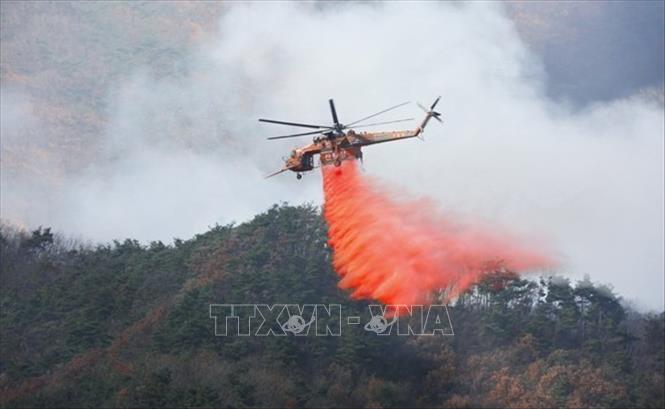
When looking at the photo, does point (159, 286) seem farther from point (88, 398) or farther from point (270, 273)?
point (88, 398)

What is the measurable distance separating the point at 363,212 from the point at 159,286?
39019mm

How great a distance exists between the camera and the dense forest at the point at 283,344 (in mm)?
87250

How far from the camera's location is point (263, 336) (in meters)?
93.4

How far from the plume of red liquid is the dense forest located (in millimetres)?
13159

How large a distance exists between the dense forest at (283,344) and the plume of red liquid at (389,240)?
1316 centimetres

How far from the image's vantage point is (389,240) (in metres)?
74.4

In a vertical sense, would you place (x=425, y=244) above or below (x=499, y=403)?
above

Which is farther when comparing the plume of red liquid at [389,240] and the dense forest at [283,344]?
the dense forest at [283,344]

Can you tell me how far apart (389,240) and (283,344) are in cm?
2063

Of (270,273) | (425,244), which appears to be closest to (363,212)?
(425,244)

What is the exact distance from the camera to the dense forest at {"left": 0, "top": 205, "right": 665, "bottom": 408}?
87.2m

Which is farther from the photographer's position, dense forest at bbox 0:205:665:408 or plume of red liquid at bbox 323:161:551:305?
dense forest at bbox 0:205:665:408

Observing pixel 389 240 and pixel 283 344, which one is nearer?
pixel 389 240

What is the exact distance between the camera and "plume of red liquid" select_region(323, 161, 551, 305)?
74.0 metres
